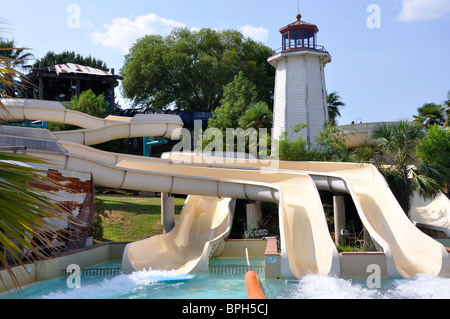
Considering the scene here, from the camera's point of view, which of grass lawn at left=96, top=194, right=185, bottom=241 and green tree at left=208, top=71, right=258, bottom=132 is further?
green tree at left=208, top=71, right=258, bottom=132

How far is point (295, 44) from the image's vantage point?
26.9 m

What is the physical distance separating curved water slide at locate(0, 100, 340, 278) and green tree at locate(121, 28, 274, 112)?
2208 centimetres

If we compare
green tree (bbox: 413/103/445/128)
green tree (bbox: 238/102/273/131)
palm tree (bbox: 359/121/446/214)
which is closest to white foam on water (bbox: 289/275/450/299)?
palm tree (bbox: 359/121/446/214)

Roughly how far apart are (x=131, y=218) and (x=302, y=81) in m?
13.0

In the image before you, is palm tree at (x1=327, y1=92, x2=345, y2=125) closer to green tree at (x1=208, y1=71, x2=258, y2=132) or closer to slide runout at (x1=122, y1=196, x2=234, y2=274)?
green tree at (x1=208, y1=71, x2=258, y2=132)

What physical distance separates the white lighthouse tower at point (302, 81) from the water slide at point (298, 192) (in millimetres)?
7767

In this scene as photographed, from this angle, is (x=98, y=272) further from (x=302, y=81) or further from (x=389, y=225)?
(x=302, y=81)

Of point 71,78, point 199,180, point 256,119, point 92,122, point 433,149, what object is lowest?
point 199,180

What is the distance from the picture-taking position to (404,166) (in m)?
16.7

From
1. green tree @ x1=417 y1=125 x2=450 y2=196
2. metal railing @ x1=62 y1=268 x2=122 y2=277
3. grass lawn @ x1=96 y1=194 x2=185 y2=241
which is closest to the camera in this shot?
metal railing @ x1=62 y1=268 x2=122 y2=277

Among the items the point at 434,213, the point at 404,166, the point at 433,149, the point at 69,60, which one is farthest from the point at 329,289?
the point at 69,60

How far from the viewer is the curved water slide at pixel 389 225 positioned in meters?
11.5

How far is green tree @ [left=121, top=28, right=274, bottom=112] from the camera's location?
39.2m
